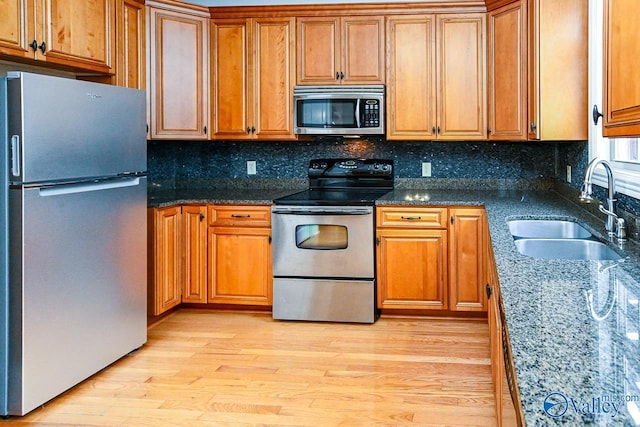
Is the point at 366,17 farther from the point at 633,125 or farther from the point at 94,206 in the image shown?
the point at 633,125

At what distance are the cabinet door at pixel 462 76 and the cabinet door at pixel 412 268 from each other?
794 millimetres

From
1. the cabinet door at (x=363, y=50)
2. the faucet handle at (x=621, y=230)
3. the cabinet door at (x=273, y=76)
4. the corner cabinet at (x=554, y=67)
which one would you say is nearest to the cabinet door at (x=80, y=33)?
the cabinet door at (x=273, y=76)

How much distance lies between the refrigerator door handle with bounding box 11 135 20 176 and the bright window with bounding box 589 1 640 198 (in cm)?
244

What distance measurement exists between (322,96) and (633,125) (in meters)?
2.91

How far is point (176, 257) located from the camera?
13.6 feet

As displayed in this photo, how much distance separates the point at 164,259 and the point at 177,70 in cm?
130

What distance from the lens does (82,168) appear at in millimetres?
2904

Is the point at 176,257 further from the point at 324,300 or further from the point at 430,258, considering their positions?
the point at 430,258

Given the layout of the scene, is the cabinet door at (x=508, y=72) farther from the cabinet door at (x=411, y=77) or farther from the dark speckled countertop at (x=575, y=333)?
the dark speckled countertop at (x=575, y=333)

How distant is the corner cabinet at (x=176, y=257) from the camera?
3.89m

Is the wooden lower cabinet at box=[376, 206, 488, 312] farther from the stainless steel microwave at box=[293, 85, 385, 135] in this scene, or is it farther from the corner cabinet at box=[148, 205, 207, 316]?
the corner cabinet at box=[148, 205, 207, 316]

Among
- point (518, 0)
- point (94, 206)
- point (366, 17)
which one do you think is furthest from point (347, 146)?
point (94, 206)

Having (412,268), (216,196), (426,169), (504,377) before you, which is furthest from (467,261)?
(504,377)

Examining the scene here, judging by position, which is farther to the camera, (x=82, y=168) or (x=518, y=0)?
(x=518, y=0)
